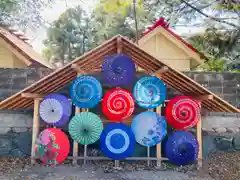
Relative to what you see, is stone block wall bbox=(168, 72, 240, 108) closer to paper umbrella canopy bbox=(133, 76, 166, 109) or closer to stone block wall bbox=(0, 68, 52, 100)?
paper umbrella canopy bbox=(133, 76, 166, 109)

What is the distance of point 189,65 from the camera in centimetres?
1459

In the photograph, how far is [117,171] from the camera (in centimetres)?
689

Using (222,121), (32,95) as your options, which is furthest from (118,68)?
(222,121)

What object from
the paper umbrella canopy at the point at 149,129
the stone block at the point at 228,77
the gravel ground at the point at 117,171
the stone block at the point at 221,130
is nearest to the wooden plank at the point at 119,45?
the paper umbrella canopy at the point at 149,129

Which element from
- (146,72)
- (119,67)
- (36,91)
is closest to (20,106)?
(36,91)

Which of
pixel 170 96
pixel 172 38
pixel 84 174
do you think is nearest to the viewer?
pixel 84 174

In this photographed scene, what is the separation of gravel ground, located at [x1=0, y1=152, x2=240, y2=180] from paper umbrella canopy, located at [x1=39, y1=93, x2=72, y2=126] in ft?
3.82

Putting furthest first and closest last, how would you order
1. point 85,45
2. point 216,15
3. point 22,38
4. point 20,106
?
point 85,45, point 22,38, point 216,15, point 20,106

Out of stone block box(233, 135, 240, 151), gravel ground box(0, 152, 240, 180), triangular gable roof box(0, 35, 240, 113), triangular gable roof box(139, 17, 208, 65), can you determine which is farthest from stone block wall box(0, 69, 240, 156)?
triangular gable roof box(139, 17, 208, 65)

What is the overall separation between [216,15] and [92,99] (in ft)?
23.5

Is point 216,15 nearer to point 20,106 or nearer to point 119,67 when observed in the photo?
point 119,67

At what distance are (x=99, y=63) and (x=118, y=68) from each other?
1002mm

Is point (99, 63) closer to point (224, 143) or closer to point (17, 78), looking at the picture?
point (17, 78)

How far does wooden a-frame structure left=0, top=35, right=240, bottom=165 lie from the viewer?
6.97 metres
